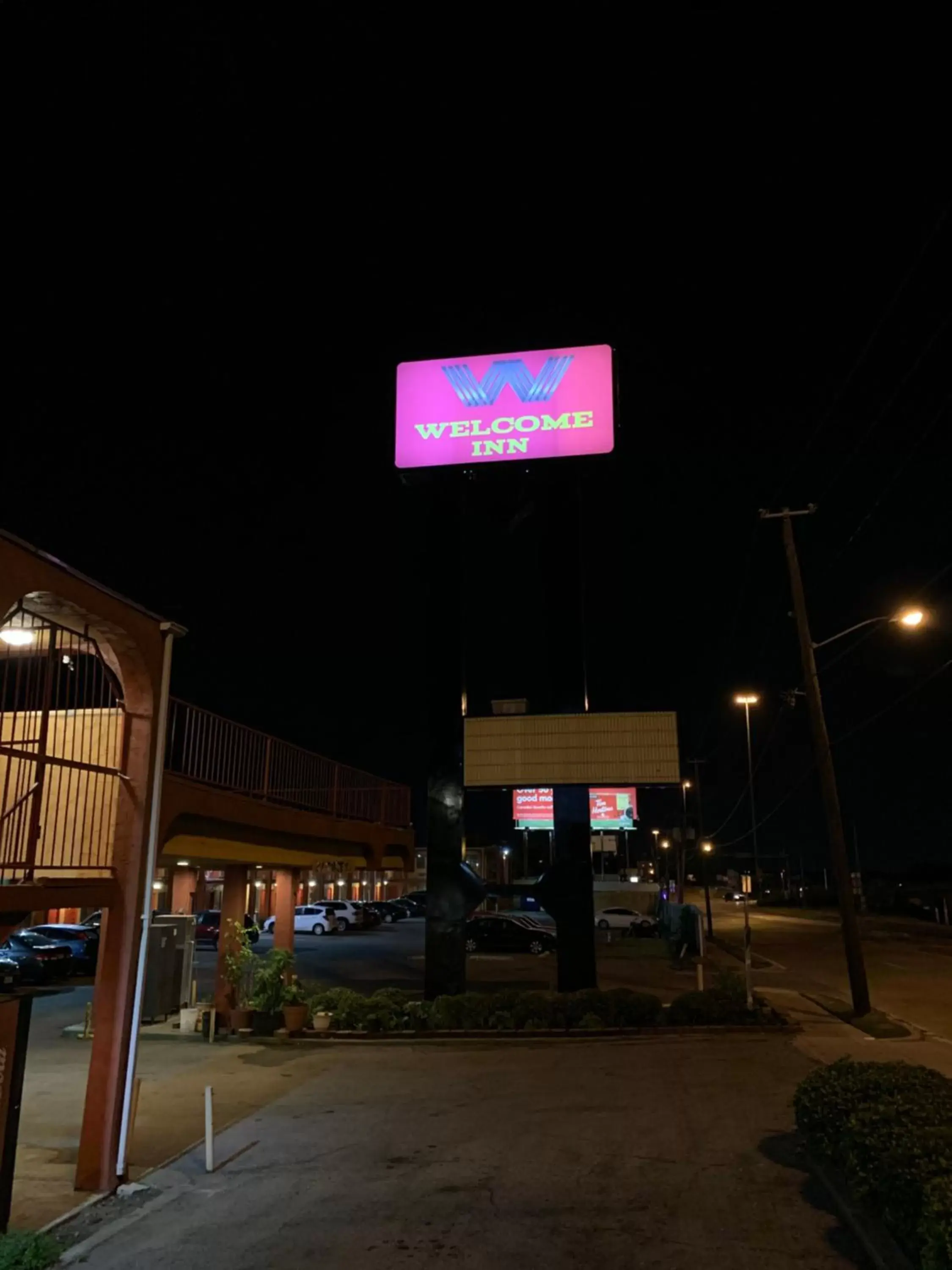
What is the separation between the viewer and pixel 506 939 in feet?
105

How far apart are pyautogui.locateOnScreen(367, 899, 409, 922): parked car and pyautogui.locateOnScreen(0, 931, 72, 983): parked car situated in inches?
1050

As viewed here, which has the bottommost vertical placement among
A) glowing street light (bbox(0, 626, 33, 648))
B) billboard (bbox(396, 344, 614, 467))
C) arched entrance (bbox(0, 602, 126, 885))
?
arched entrance (bbox(0, 602, 126, 885))

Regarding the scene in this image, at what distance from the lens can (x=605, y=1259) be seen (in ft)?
20.7

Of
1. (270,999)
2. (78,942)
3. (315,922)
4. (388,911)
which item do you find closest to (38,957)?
(78,942)

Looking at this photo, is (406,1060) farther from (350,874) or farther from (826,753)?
(350,874)

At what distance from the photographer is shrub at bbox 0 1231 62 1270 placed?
6191 mm

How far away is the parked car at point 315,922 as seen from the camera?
43594mm

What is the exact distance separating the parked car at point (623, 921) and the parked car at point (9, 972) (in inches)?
994

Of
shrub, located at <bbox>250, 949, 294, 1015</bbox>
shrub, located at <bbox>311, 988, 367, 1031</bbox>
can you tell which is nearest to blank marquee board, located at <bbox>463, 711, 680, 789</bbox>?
shrub, located at <bbox>311, 988, 367, 1031</bbox>

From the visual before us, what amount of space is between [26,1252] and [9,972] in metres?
17.3

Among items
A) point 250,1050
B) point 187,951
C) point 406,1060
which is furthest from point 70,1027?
point 406,1060

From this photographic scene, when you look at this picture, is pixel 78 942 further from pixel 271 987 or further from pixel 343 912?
pixel 343 912

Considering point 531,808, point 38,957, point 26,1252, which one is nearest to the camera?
point 26,1252

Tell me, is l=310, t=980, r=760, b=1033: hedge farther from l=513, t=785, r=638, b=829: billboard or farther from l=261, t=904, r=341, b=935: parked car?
l=261, t=904, r=341, b=935: parked car
